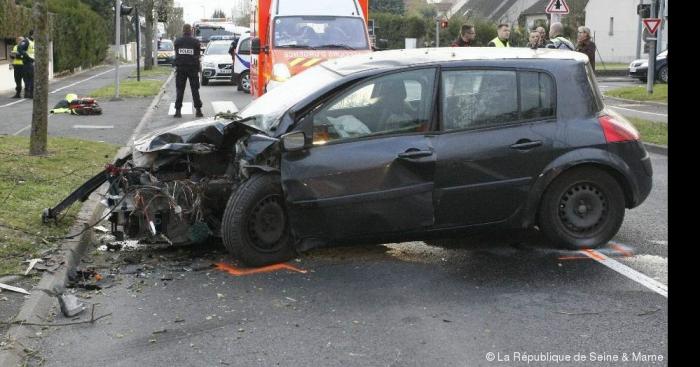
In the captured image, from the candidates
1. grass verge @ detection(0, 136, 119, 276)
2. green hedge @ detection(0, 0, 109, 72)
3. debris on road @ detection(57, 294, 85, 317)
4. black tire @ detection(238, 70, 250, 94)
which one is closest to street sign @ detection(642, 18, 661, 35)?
black tire @ detection(238, 70, 250, 94)

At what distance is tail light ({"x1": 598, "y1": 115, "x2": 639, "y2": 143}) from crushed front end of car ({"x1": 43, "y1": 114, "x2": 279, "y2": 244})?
261 cm

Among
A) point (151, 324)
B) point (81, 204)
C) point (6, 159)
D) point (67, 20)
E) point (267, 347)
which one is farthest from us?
point (67, 20)

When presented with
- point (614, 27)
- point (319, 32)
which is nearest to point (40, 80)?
point (319, 32)

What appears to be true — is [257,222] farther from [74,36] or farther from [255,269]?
[74,36]

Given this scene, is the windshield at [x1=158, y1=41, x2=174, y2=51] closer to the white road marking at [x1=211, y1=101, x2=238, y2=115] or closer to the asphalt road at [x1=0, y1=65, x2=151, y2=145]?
the asphalt road at [x1=0, y1=65, x2=151, y2=145]

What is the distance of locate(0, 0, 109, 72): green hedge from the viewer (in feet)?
111

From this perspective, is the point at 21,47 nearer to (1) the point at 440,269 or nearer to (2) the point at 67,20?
(2) the point at 67,20

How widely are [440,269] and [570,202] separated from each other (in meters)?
1.22

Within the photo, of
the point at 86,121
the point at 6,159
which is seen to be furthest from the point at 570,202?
the point at 86,121

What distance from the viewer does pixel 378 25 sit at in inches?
2400

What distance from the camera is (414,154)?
20.3 feet

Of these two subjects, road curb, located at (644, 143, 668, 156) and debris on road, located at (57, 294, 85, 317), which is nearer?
debris on road, located at (57, 294, 85, 317)

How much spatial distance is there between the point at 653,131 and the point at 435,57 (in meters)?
9.35

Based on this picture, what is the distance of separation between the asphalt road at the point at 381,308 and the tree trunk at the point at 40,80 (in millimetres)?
4539
